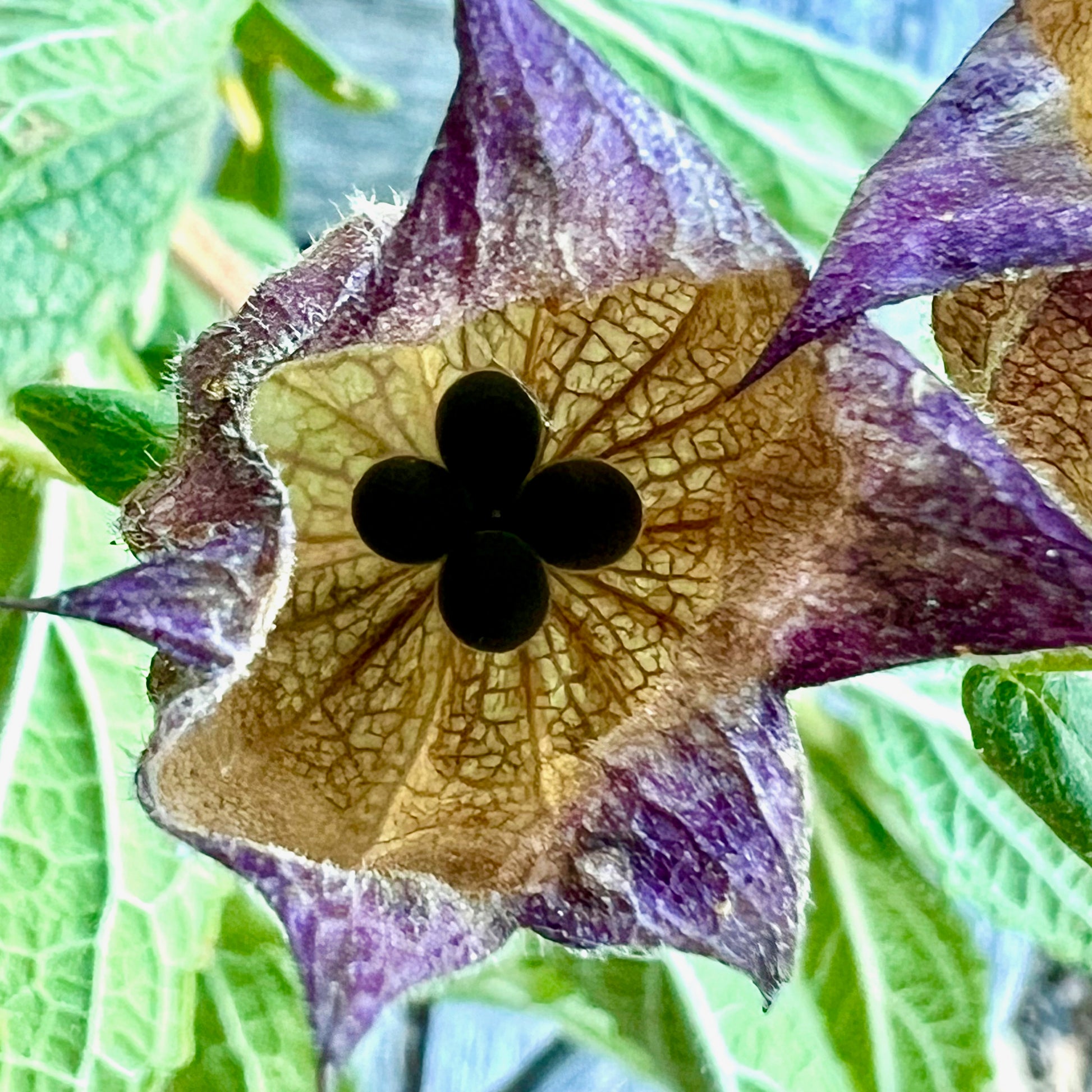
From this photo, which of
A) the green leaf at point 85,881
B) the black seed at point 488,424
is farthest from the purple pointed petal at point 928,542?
the green leaf at point 85,881

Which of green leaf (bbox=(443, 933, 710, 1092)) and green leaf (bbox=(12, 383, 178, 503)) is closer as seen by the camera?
green leaf (bbox=(12, 383, 178, 503))

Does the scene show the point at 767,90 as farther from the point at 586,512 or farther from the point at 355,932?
the point at 355,932

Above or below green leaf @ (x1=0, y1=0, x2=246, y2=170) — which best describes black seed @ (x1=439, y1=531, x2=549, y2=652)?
below

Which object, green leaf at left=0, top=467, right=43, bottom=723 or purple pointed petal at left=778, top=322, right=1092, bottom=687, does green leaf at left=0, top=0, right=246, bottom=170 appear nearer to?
green leaf at left=0, top=467, right=43, bottom=723

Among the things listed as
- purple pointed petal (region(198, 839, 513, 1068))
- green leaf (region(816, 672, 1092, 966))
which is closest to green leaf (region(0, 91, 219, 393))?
purple pointed petal (region(198, 839, 513, 1068))

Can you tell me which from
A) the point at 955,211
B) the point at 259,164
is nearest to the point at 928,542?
the point at 955,211

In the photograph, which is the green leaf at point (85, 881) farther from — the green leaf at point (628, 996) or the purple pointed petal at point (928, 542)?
the purple pointed petal at point (928, 542)

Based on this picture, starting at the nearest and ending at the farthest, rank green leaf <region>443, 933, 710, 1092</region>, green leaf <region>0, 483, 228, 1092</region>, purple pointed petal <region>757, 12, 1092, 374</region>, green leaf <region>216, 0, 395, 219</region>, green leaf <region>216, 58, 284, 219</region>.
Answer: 1. purple pointed petal <region>757, 12, 1092, 374</region>
2. green leaf <region>0, 483, 228, 1092</region>
3. green leaf <region>443, 933, 710, 1092</region>
4. green leaf <region>216, 0, 395, 219</region>
5. green leaf <region>216, 58, 284, 219</region>
